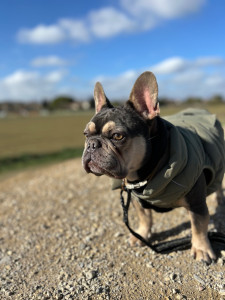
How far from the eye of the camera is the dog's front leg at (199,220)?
366cm

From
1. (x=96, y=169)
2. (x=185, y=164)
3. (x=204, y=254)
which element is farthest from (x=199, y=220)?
(x=96, y=169)

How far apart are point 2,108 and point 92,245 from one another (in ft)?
444

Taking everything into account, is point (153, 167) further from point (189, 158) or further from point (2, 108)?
point (2, 108)

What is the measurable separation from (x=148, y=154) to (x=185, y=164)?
494 millimetres

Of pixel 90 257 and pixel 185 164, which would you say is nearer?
pixel 185 164

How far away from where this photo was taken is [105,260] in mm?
4266

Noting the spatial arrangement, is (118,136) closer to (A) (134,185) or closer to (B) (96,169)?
(B) (96,169)

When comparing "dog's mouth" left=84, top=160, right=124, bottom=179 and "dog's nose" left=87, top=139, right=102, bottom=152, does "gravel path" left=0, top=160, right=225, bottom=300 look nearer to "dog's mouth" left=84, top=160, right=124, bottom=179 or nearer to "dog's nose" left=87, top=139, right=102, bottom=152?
"dog's mouth" left=84, top=160, right=124, bottom=179

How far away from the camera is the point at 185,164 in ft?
11.3

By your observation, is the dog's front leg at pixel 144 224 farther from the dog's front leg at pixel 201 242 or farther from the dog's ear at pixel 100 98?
the dog's ear at pixel 100 98

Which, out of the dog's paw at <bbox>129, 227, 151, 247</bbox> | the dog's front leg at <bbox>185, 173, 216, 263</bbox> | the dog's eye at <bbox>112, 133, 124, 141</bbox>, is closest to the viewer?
the dog's eye at <bbox>112, 133, 124, 141</bbox>

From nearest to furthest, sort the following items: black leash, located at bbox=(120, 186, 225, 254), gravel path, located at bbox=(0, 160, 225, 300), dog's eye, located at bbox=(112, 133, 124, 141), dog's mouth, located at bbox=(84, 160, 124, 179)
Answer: dog's eye, located at bbox=(112, 133, 124, 141) → dog's mouth, located at bbox=(84, 160, 124, 179) → gravel path, located at bbox=(0, 160, 225, 300) → black leash, located at bbox=(120, 186, 225, 254)

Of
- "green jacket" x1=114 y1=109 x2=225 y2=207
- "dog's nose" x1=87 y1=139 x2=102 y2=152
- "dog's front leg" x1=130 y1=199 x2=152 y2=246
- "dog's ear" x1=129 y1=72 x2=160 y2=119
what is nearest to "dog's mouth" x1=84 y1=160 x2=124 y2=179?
"dog's nose" x1=87 y1=139 x2=102 y2=152

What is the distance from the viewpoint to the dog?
10.8ft
